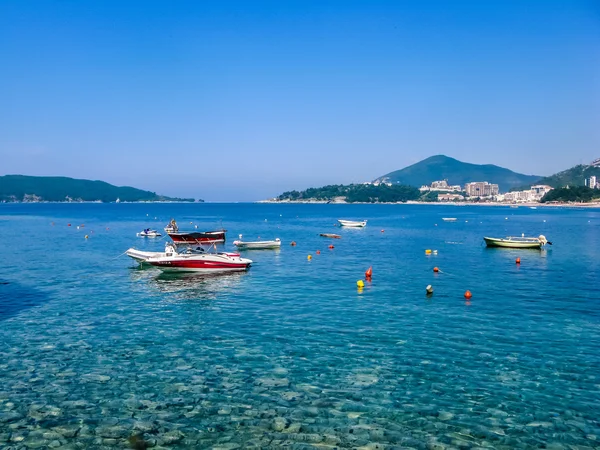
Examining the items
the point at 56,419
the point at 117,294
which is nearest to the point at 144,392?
the point at 56,419

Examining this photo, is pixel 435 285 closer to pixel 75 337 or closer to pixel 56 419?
pixel 75 337

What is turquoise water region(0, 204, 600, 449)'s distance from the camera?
1386 centimetres

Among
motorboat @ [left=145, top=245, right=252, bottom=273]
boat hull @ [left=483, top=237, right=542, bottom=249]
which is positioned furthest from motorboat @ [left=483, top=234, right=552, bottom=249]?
motorboat @ [left=145, top=245, right=252, bottom=273]

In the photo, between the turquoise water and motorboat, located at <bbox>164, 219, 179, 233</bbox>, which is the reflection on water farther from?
motorboat, located at <bbox>164, 219, 179, 233</bbox>

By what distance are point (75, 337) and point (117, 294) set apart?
11181 millimetres

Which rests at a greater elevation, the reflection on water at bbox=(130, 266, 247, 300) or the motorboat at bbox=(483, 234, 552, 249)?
the motorboat at bbox=(483, 234, 552, 249)

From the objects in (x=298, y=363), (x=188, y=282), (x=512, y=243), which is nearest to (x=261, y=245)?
(x=188, y=282)

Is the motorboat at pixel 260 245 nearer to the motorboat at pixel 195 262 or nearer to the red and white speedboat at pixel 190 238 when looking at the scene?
the red and white speedboat at pixel 190 238

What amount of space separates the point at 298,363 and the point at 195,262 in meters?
24.8

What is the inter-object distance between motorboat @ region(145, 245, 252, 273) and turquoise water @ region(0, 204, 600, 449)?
2.46m

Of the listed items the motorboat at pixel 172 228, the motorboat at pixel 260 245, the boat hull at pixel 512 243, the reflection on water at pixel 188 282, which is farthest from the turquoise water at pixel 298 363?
the motorboat at pixel 172 228

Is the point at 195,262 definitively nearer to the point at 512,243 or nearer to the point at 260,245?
the point at 260,245

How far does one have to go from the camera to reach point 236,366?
748 inches

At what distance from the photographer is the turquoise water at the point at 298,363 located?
13.9 meters
